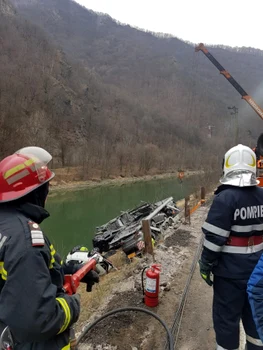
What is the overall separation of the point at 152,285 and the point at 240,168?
2.31m

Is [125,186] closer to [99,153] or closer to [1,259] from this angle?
[99,153]

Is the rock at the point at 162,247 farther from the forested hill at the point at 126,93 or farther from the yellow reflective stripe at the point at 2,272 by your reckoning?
the forested hill at the point at 126,93

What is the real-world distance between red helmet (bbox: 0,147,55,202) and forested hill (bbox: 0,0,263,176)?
3599cm

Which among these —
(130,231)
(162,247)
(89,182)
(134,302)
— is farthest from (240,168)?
(89,182)

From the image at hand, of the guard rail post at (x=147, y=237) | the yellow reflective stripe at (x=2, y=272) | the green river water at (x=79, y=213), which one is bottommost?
the green river water at (x=79, y=213)

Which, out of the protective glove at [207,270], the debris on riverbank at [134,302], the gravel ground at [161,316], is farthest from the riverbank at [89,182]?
the protective glove at [207,270]

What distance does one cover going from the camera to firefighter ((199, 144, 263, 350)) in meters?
2.30

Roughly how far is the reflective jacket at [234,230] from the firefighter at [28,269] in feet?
4.11

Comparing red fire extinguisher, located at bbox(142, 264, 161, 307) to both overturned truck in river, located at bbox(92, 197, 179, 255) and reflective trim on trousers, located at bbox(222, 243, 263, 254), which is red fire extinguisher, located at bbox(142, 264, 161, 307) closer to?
reflective trim on trousers, located at bbox(222, 243, 263, 254)

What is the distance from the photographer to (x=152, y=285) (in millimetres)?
3955

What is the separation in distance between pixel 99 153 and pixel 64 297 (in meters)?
42.6

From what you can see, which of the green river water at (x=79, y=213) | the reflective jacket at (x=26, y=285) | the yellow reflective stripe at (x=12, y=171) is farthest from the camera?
the green river water at (x=79, y=213)

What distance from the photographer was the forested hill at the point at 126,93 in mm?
48312

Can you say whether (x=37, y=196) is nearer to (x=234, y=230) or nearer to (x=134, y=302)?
(x=234, y=230)
